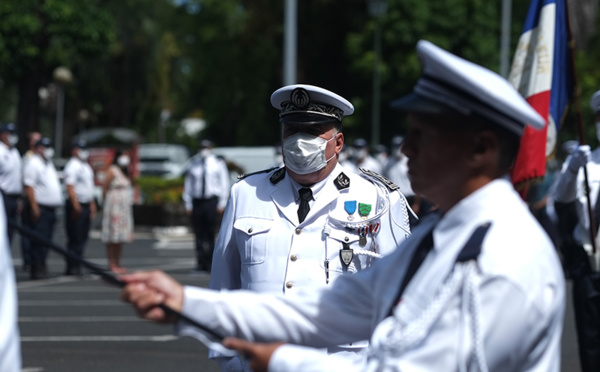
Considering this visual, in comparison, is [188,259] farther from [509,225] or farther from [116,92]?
[116,92]

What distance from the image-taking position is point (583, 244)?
255 inches

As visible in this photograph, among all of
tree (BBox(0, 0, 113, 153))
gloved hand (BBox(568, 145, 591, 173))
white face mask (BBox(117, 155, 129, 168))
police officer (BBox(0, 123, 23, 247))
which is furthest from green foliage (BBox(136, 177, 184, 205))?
gloved hand (BBox(568, 145, 591, 173))

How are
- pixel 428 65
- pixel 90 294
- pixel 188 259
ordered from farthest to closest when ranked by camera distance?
pixel 188 259, pixel 90 294, pixel 428 65

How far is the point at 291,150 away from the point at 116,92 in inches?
1958

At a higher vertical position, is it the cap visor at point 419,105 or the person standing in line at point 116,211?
the cap visor at point 419,105

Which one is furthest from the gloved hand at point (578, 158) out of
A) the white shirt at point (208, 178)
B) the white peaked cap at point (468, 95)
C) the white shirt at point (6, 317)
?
the white shirt at point (208, 178)

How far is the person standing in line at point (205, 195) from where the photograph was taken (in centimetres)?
1550

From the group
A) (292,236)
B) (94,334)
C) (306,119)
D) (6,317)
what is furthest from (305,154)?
(94,334)

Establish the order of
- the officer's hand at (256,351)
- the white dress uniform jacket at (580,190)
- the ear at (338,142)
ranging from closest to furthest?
1. the officer's hand at (256,351)
2. the ear at (338,142)
3. the white dress uniform jacket at (580,190)

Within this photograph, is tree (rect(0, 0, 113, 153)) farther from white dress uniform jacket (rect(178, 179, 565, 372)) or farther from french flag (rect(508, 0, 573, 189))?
white dress uniform jacket (rect(178, 179, 565, 372))

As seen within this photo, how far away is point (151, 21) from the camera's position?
49.1 metres

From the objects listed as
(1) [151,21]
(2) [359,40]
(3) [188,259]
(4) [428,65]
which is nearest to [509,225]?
(4) [428,65]

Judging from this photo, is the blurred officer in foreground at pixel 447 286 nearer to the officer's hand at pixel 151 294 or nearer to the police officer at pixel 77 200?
the officer's hand at pixel 151 294

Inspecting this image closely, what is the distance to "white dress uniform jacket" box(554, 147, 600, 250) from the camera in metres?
6.55
